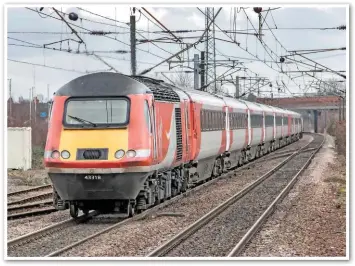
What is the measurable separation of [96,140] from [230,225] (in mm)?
2920

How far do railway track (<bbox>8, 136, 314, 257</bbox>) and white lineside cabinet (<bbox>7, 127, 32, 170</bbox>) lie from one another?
10.4 m

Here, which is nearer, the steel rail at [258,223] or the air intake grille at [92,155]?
the steel rail at [258,223]

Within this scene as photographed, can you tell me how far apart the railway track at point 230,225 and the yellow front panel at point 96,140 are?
188cm

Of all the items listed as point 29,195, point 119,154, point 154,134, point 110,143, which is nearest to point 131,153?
point 119,154

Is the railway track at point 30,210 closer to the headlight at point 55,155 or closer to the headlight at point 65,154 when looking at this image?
the headlight at point 55,155

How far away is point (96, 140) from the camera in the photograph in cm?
1265

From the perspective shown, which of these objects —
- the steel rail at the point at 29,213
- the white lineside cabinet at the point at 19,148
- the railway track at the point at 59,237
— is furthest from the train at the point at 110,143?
the white lineside cabinet at the point at 19,148

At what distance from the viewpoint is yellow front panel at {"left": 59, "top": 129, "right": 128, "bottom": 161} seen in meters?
12.6

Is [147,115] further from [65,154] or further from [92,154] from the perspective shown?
[65,154]

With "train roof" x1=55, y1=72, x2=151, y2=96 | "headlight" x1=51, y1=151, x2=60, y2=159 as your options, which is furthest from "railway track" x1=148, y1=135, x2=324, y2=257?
"train roof" x1=55, y1=72, x2=151, y2=96

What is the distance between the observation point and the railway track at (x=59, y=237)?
1093cm

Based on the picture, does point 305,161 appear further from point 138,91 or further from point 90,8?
point 90,8
